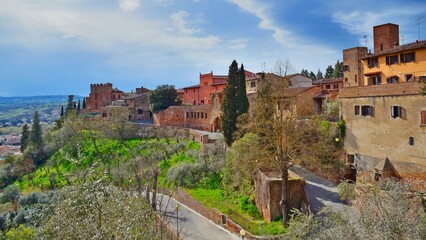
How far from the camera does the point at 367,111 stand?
85.9 feet

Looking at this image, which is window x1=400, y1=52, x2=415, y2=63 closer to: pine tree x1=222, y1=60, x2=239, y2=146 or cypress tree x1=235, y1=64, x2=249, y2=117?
cypress tree x1=235, y1=64, x2=249, y2=117

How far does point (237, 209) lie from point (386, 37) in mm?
26855

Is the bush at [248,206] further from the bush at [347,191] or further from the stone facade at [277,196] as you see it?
the bush at [347,191]

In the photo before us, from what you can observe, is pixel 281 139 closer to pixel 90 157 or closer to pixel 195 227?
pixel 195 227

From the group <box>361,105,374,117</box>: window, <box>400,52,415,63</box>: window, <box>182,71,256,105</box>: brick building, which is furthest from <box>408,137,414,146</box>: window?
<box>182,71,256,105</box>: brick building

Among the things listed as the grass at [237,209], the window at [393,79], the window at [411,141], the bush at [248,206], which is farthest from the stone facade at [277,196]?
the window at [393,79]

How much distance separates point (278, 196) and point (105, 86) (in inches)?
2355

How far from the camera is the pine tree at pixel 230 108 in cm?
3412

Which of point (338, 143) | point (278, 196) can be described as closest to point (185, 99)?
point (338, 143)

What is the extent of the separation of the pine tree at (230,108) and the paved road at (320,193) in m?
7.67

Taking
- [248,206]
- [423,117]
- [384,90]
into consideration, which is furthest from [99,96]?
[423,117]

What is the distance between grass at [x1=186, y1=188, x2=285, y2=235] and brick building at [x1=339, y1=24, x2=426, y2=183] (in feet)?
31.0

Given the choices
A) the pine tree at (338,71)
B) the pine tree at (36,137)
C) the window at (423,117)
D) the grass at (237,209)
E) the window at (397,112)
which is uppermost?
the pine tree at (338,71)

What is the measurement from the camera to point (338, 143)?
2859cm
